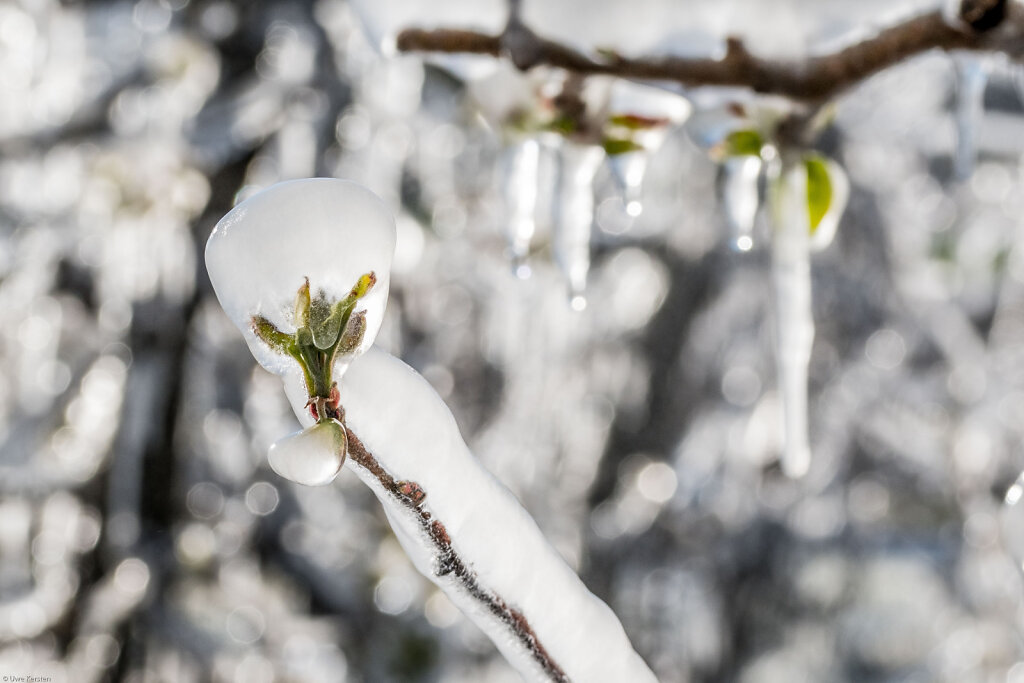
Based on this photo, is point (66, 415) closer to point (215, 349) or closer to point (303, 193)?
point (215, 349)

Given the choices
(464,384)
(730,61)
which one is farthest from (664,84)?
(464,384)

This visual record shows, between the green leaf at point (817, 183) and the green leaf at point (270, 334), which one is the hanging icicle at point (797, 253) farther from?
the green leaf at point (270, 334)

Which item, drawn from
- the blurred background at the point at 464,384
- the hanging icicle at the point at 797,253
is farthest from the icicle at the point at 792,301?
the blurred background at the point at 464,384

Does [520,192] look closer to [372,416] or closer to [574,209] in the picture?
[574,209]

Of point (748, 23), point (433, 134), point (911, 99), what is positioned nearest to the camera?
point (748, 23)

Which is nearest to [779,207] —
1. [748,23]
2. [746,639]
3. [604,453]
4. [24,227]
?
[748,23]

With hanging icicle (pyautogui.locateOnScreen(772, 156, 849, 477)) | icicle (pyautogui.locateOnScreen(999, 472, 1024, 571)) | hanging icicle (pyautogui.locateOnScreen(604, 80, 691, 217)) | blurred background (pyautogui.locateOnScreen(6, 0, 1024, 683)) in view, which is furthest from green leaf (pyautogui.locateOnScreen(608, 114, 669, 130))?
blurred background (pyautogui.locateOnScreen(6, 0, 1024, 683))
